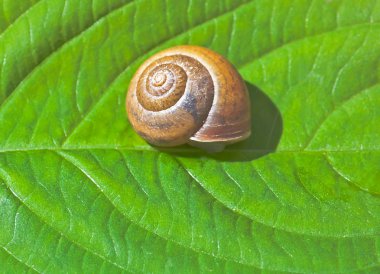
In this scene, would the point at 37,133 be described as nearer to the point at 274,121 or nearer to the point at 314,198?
the point at 274,121

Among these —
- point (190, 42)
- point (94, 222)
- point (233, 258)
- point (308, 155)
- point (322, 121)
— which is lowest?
point (233, 258)

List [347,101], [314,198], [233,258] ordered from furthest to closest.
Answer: [347,101]
[314,198]
[233,258]

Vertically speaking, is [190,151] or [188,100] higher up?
[188,100]

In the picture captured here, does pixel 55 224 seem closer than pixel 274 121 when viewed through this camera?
Yes

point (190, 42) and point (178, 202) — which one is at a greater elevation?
point (190, 42)

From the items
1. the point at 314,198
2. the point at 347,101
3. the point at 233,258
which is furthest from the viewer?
the point at 347,101

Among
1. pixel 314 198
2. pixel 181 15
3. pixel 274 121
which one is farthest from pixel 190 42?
pixel 314 198
